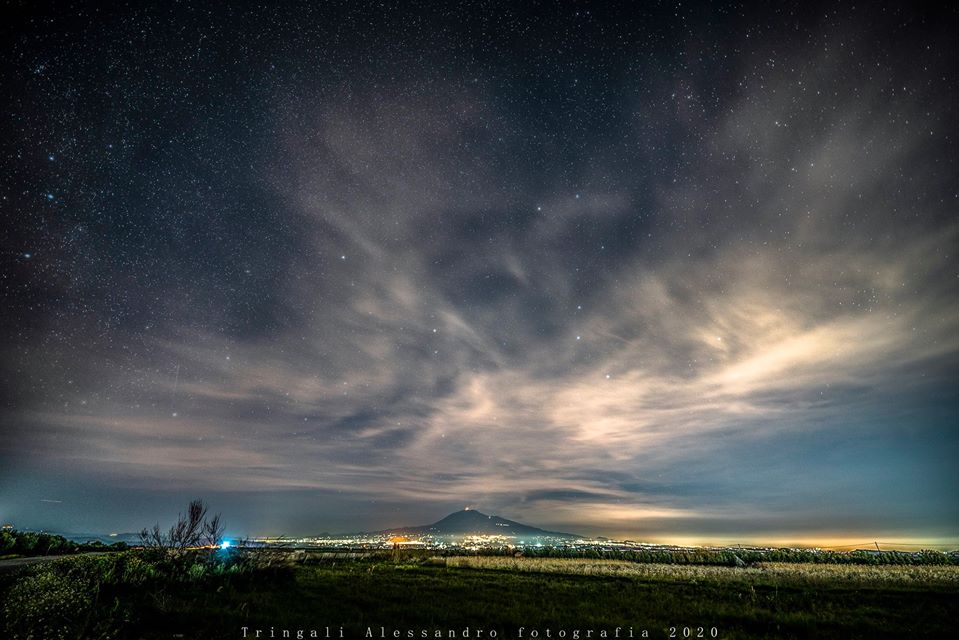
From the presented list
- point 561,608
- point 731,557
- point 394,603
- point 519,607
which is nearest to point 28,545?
point 394,603

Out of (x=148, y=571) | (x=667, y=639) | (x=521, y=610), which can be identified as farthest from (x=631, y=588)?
(x=148, y=571)

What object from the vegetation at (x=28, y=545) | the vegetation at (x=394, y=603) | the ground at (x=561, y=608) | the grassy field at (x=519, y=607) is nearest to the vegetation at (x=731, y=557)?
the vegetation at (x=394, y=603)

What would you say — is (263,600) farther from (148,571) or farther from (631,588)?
(631,588)

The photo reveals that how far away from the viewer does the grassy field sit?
14.0 meters

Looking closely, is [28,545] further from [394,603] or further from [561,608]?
[561,608]

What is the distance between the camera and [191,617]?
539 inches

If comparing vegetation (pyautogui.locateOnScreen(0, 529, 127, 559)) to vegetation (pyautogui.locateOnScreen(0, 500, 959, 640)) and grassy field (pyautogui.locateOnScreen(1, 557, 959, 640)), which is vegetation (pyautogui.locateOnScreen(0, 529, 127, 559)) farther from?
grassy field (pyautogui.locateOnScreen(1, 557, 959, 640))

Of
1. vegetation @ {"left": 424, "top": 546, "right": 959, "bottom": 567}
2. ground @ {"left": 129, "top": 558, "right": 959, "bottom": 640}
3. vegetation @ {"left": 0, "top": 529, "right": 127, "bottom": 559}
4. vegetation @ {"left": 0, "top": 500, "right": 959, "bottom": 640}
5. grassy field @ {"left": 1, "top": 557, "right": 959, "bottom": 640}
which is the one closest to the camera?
vegetation @ {"left": 0, "top": 500, "right": 959, "bottom": 640}

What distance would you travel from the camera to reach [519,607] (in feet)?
61.2

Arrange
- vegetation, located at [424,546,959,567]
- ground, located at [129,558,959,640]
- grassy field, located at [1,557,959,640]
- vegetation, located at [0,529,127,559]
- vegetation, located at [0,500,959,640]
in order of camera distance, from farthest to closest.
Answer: vegetation, located at [424,546,959,567] → vegetation, located at [0,529,127,559] → ground, located at [129,558,959,640] → grassy field, located at [1,557,959,640] → vegetation, located at [0,500,959,640]

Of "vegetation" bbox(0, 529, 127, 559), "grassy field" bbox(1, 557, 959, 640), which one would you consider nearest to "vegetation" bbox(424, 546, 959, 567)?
"grassy field" bbox(1, 557, 959, 640)

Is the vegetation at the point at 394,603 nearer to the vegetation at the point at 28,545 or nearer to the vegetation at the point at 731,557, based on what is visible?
the vegetation at the point at 28,545

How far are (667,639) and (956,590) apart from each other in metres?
25.9

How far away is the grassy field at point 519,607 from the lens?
45.8 feet
